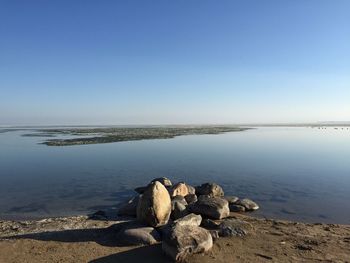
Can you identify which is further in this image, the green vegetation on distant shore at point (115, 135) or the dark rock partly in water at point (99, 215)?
the green vegetation on distant shore at point (115, 135)

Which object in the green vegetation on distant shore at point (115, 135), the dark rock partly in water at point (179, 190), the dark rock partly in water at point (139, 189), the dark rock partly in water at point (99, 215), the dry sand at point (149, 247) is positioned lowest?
the dark rock partly in water at point (99, 215)

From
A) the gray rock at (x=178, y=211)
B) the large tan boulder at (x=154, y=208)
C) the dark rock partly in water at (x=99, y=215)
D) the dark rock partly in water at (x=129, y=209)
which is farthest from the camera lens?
the dark rock partly in water at (x=129, y=209)

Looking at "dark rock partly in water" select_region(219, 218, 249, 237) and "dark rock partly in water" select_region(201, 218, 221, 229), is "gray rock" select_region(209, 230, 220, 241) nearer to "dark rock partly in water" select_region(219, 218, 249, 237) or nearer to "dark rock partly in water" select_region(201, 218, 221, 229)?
"dark rock partly in water" select_region(219, 218, 249, 237)

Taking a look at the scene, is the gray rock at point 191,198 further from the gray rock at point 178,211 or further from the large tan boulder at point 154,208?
the large tan boulder at point 154,208

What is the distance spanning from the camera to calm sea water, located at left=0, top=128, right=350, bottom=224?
1811 centimetres

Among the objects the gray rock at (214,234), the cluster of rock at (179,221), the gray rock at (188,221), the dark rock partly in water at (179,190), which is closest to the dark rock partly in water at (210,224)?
the cluster of rock at (179,221)

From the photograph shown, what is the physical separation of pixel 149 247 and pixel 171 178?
14.4 meters

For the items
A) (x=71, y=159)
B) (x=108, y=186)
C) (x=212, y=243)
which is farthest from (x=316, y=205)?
(x=71, y=159)

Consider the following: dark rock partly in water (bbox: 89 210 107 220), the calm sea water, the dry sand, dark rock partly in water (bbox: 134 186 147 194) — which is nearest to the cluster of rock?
the dry sand

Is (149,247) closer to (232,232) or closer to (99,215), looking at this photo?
(232,232)

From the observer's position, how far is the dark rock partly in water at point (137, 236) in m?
11.4

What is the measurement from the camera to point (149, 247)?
1111cm

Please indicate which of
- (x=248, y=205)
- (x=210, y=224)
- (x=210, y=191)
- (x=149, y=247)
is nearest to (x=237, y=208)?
(x=248, y=205)

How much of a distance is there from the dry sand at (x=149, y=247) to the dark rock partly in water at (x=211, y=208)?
1943mm
